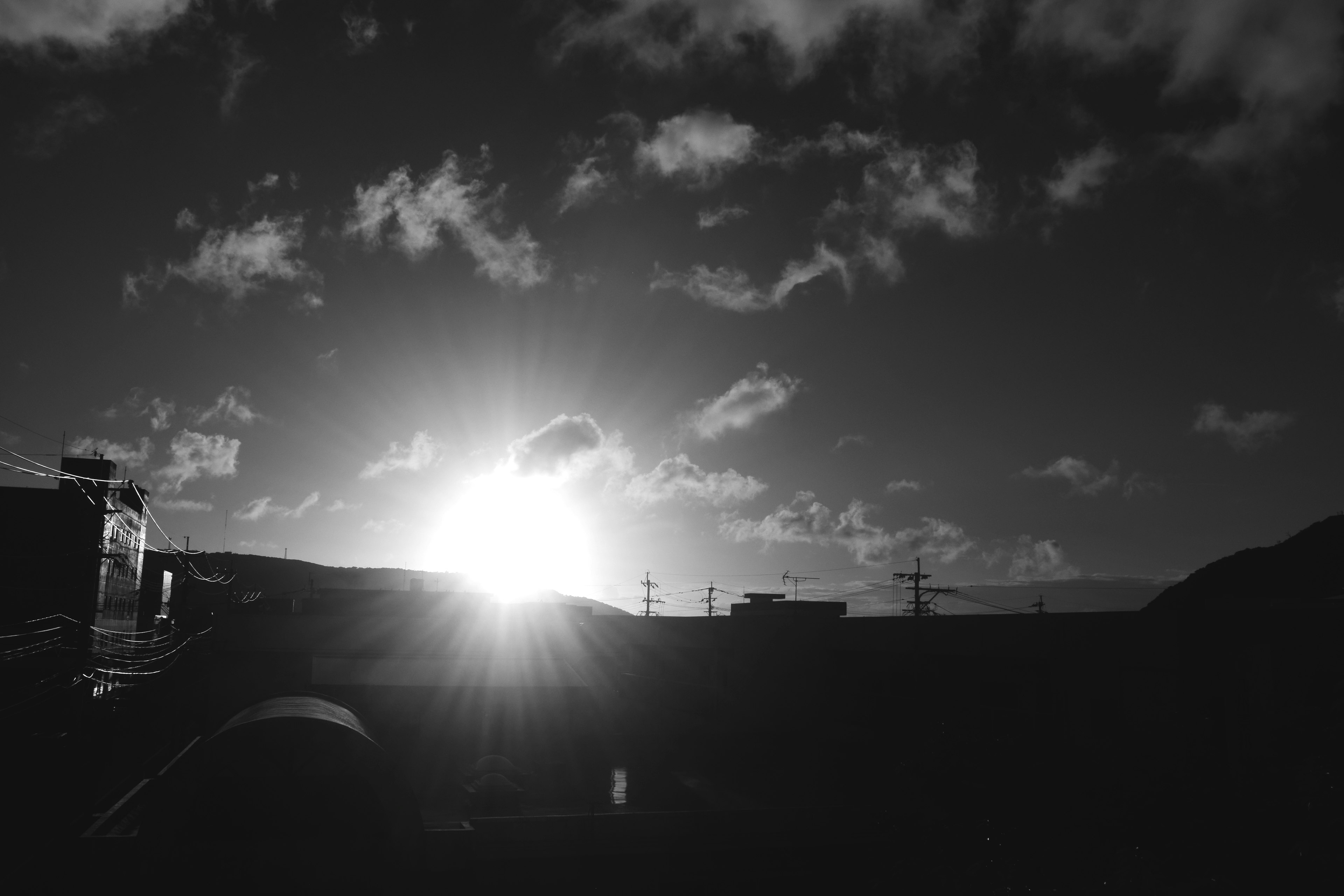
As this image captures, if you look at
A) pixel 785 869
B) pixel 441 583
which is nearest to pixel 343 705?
pixel 785 869

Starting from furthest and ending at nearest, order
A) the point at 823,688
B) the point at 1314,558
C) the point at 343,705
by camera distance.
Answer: the point at 1314,558 → the point at 823,688 → the point at 343,705

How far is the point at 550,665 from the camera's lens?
3981 centimetres

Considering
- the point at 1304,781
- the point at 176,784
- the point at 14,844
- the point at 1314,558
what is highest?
the point at 1314,558

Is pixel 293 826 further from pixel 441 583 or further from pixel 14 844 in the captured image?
pixel 441 583

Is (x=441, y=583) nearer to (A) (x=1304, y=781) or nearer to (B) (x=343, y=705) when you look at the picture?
(B) (x=343, y=705)

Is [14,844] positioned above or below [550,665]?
below

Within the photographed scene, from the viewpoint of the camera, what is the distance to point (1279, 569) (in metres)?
69.8

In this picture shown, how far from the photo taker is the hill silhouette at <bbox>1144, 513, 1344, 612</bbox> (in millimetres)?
64625

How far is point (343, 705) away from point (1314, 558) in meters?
75.3

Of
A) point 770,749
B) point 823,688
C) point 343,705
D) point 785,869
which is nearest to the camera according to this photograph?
point 785,869

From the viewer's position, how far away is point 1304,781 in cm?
492

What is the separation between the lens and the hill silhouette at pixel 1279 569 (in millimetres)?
64625

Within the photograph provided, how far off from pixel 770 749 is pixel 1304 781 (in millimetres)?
28802

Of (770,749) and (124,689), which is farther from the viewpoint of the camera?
(124,689)
